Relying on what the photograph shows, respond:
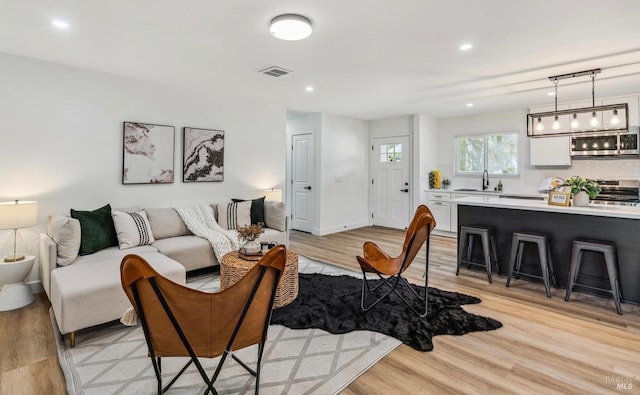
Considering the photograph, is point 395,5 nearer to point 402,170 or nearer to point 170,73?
point 170,73

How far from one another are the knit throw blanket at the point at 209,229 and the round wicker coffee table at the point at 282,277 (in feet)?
2.77

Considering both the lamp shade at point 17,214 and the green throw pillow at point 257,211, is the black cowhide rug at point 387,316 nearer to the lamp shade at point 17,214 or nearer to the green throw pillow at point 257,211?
the green throw pillow at point 257,211

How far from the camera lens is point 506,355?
233cm

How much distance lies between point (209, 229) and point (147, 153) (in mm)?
1284

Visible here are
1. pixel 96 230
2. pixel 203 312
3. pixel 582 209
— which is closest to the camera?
pixel 203 312

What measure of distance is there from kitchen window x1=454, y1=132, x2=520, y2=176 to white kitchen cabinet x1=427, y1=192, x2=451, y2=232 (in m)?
0.71

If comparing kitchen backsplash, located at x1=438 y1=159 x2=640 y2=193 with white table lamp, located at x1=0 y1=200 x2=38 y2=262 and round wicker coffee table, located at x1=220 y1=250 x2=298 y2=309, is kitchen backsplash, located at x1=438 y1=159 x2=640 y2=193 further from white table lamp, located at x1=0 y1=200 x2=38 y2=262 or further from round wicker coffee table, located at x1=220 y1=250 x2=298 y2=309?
white table lamp, located at x1=0 y1=200 x2=38 y2=262

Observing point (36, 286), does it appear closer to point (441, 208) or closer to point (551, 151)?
point (441, 208)

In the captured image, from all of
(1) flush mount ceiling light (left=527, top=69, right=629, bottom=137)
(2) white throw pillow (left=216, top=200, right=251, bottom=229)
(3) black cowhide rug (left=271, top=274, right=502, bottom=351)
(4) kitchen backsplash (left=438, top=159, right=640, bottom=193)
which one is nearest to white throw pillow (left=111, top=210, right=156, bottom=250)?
(2) white throw pillow (left=216, top=200, right=251, bottom=229)

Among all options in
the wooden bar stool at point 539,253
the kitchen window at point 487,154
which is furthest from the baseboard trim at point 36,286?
the kitchen window at point 487,154

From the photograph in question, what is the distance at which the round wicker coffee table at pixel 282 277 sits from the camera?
2891mm

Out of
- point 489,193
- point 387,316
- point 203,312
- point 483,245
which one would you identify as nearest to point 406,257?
point 387,316

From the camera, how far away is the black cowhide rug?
8.69 ft

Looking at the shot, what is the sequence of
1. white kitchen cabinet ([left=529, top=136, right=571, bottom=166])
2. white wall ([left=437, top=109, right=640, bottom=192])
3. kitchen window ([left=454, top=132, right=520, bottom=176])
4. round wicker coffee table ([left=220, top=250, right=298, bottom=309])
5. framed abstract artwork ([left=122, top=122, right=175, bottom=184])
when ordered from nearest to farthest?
1. round wicker coffee table ([left=220, top=250, right=298, bottom=309])
2. framed abstract artwork ([left=122, top=122, right=175, bottom=184])
3. white wall ([left=437, top=109, right=640, bottom=192])
4. white kitchen cabinet ([left=529, top=136, right=571, bottom=166])
5. kitchen window ([left=454, top=132, right=520, bottom=176])
